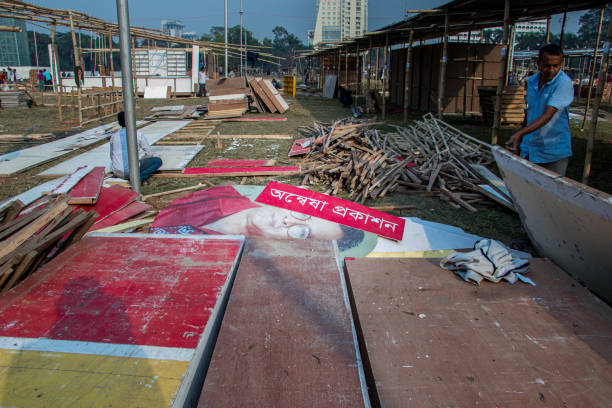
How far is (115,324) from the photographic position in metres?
2.33

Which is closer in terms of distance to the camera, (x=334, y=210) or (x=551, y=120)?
(x=551, y=120)

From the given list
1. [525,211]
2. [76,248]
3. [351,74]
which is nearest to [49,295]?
[76,248]

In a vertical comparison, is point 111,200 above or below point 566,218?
below

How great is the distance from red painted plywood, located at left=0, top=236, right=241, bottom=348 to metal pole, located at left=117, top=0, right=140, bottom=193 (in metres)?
2.92

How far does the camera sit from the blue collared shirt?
4.04 metres

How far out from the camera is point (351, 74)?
31.9 m

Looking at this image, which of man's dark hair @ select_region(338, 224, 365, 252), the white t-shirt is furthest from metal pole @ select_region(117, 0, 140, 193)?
man's dark hair @ select_region(338, 224, 365, 252)

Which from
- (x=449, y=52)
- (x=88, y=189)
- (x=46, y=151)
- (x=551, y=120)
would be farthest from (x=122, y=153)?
(x=449, y=52)

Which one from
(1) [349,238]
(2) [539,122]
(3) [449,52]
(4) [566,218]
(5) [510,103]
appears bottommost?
(1) [349,238]

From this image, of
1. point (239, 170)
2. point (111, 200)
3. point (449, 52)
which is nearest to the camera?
point (111, 200)

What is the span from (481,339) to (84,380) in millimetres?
2055

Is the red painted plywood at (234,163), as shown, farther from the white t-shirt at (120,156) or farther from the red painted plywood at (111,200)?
the red painted plywood at (111,200)

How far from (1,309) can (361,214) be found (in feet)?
12.0

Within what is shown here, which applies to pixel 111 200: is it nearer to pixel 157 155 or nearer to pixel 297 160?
pixel 157 155
